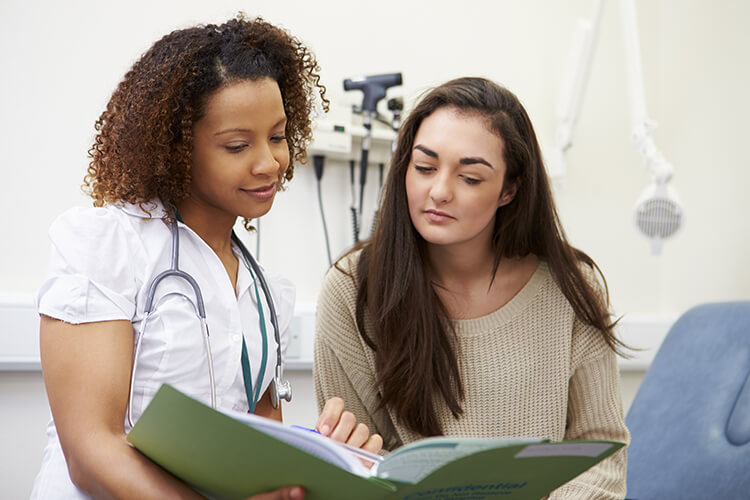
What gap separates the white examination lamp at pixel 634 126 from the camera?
1.90m

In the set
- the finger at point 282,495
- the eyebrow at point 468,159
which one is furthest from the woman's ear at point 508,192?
the finger at point 282,495

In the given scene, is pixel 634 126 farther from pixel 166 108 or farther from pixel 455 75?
pixel 166 108

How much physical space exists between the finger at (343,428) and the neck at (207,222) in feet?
0.96

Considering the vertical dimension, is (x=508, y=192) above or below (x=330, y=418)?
above

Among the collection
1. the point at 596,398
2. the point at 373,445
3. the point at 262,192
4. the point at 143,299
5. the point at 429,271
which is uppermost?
the point at 262,192

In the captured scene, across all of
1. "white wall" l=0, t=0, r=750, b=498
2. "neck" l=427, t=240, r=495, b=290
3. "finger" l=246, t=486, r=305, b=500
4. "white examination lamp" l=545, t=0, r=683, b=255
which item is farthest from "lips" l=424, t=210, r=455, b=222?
"white examination lamp" l=545, t=0, r=683, b=255

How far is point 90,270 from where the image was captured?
81 centimetres

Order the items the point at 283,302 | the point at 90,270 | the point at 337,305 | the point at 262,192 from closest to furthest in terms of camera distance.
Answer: the point at 90,270
the point at 262,192
the point at 283,302
the point at 337,305

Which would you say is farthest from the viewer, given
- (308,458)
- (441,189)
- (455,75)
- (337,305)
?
(455,75)

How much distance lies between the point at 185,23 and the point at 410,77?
66cm

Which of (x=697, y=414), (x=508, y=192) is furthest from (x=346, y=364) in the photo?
(x=697, y=414)

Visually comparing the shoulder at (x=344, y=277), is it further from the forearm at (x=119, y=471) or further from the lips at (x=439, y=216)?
the forearm at (x=119, y=471)

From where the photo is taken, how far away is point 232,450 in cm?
66

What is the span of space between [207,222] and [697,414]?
1.23 m
